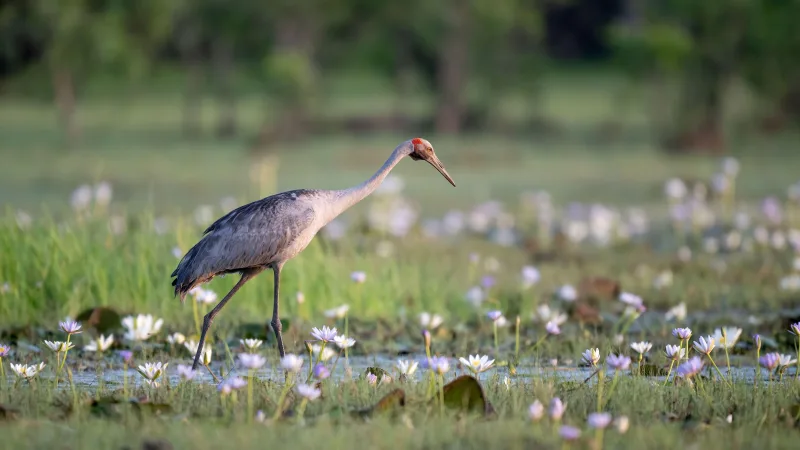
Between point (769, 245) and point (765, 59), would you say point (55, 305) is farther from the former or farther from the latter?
point (765, 59)

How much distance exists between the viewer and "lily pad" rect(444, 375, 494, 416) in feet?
14.3

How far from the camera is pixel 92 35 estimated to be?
2295cm

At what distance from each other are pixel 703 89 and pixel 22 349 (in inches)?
699

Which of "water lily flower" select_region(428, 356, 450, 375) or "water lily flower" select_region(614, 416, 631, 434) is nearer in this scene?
"water lily flower" select_region(614, 416, 631, 434)

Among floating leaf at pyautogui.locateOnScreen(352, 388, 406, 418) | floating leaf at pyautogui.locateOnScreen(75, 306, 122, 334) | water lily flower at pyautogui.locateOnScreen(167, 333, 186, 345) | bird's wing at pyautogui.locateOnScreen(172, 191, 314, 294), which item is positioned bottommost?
floating leaf at pyautogui.locateOnScreen(352, 388, 406, 418)

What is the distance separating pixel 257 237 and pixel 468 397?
5.22 ft

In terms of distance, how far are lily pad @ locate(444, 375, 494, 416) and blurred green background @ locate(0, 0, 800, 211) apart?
34.6 ft

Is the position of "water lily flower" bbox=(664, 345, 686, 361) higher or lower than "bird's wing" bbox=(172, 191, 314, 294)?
lower

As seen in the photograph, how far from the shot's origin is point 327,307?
714cm

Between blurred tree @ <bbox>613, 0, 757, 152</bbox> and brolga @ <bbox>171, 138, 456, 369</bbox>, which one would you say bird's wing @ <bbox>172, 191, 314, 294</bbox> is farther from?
blurred tree @ <bbox>613, 0, 757, 152</bbox>

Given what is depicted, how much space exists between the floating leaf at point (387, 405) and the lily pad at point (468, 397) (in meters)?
0.16

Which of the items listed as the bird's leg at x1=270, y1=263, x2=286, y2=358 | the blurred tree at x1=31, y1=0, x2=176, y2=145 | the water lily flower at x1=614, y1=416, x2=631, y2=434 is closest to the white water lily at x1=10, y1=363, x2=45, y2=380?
the bird's leg at x1=270, y1=263, x2=286, y2=358

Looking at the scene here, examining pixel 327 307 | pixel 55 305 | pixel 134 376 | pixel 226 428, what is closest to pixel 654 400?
pixel 226 428

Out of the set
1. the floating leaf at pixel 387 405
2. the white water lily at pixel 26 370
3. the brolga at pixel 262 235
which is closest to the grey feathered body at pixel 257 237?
the brolga at pixel 262 235
